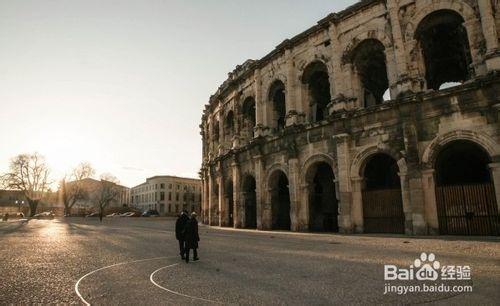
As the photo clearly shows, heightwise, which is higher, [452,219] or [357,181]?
[357,181]

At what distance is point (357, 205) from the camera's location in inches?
572

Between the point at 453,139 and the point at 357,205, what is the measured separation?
4.81 meters

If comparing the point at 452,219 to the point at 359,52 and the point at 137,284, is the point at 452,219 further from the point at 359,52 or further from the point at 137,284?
the point at 137,284

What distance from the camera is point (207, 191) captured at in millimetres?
29516

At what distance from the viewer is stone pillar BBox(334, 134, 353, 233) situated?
1444 cm

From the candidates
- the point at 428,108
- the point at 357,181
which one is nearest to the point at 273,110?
the point at 357,181

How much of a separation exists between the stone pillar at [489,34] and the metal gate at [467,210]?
4491 mm

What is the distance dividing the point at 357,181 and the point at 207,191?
692 inches

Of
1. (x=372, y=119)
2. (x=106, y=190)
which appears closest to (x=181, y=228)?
(x=372, y=119)

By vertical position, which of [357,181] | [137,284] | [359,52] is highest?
[359,52]

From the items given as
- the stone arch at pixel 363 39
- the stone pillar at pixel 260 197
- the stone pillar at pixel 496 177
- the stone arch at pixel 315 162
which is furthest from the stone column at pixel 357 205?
the stone arch at pixel 363 39

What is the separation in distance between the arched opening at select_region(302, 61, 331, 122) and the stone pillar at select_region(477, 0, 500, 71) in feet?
24.3

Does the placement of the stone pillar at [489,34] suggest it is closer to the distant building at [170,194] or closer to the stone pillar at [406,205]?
the stone pillar at [406,205]

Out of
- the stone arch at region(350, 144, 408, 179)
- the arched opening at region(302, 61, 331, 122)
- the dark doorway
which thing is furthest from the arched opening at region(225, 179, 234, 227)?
the stone arch at region(350, 144, 408, 179)
